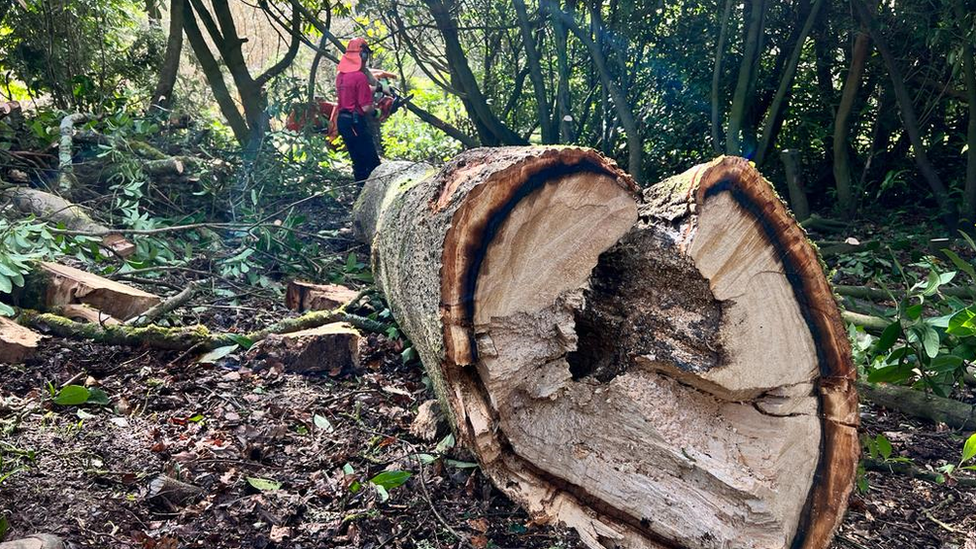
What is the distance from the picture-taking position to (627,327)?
2162 mm

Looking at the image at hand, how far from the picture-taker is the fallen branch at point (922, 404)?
2.85 meters

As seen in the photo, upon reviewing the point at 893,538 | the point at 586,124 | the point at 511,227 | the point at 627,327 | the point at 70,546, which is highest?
the point at 586,124

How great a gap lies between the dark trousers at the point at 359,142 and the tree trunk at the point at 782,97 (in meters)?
3.32

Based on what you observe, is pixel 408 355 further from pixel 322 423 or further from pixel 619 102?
pixel 619 102

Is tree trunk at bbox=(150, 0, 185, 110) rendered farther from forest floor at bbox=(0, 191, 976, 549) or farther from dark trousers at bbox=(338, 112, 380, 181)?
forest floor at bbox=(0, 191, 976, 549)

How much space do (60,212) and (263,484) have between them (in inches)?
121

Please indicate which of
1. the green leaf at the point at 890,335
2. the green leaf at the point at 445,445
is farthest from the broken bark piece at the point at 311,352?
the green leaf at the point at 890,335

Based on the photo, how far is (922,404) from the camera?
2.96 metres

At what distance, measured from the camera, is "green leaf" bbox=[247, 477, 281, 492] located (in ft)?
7.03

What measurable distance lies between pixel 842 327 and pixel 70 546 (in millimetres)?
2135

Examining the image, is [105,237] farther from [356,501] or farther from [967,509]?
[967,509]

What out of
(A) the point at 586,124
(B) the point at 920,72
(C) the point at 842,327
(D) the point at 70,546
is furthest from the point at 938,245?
(D) the point at 70,546

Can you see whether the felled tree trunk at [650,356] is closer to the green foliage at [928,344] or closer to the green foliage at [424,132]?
the green foliage at [928,344]

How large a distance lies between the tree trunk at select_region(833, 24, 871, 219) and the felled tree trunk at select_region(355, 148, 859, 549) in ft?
13.7
